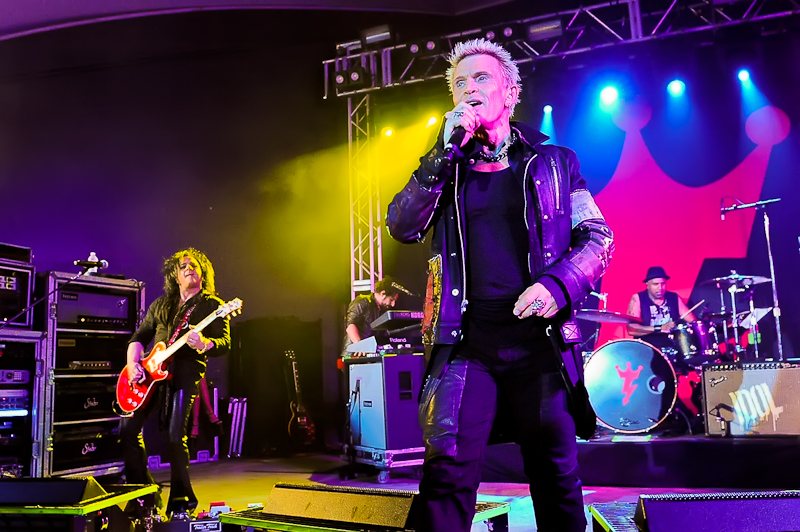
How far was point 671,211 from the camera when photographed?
27.7 ft

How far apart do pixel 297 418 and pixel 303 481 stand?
217cm

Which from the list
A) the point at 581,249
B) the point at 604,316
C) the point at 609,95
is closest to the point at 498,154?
the point at 581,249

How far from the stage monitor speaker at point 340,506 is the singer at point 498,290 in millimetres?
812

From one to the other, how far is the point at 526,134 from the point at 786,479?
4.01m

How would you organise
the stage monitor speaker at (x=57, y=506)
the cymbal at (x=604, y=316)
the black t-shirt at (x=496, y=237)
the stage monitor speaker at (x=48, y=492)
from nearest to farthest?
the black t-shirt at (x=496, y=237)
the stage monitor speaker at (x=57, y=506)
the stage monitor speaker at (x=48, y=492)
the cymbal at (x=604, y=316)

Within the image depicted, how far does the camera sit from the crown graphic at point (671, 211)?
8070 mm

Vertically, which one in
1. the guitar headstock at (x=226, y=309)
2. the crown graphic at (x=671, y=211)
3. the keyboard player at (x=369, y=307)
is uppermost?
the crown graphic at (x=671, y=211)

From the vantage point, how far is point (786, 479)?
4.62 m

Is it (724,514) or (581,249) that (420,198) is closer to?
(581,249)

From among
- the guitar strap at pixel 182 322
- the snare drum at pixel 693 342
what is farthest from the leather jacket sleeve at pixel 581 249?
the snare drum at pixel 693 342

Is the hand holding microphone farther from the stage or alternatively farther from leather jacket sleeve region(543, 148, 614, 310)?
the stage

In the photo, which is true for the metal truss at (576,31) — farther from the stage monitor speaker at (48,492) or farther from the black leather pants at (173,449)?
the stage monitor speaker at (48,492)

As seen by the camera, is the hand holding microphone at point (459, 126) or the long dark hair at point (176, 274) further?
the long dark hair at point (176, 274)

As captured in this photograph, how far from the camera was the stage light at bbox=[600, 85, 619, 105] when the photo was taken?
8711mm
